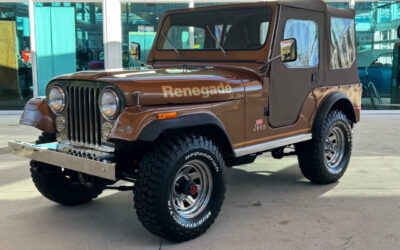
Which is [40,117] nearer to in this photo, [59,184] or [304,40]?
[59,184]

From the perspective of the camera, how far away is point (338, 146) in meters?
4.80

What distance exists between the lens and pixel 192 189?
3.20 m

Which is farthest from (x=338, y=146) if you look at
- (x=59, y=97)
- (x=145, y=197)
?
(x=59, y=97)

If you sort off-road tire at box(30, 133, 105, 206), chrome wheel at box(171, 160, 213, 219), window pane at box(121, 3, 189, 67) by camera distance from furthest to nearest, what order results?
window pane at box(121, 3, 189, 67) → off-road tire at box(30, 133, 105, 206) → chrome wheel at box(171, 160, 213, 219)

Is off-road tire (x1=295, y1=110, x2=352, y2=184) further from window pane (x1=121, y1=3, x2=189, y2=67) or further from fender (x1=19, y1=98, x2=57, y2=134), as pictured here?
window pane (x1=121, y1=3, x2=189, y2=67)

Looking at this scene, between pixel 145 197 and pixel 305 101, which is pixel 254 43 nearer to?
pixel 305 101

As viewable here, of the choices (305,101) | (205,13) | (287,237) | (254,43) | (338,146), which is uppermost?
(205,13)

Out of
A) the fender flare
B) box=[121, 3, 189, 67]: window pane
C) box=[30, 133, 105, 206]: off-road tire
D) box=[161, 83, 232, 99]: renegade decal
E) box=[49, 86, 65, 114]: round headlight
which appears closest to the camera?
the fender flare

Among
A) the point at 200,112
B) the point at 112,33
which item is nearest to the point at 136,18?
the point at 112,33

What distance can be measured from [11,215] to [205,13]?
8.80 ft

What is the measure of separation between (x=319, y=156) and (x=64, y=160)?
2580mm

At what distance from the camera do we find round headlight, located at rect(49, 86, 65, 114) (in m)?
3.33

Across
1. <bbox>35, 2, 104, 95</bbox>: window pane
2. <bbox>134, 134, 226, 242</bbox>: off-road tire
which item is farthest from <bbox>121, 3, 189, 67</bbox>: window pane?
<bbox>134, 134, 226, 242</bbox>: off-road tire

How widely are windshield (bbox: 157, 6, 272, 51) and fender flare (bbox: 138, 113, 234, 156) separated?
3.41 ft
